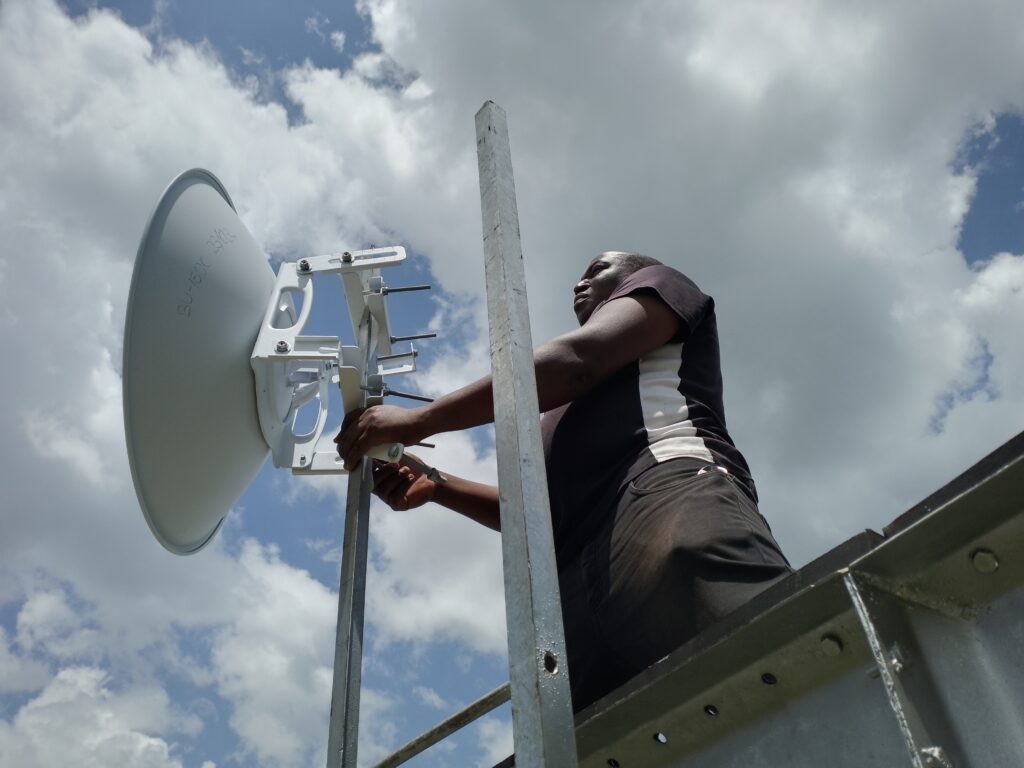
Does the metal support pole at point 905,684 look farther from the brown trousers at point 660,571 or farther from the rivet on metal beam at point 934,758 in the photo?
the brown trousers at point 660,571

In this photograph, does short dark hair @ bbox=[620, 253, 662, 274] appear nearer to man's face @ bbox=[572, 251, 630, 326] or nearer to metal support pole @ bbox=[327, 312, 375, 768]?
man's face @ bbox=[572, 251, 630, 326]

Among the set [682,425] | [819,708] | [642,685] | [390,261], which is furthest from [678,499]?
[390,261]

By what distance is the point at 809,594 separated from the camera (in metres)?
1.70

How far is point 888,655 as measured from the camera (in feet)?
5.09

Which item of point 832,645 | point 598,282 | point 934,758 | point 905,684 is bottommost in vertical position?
point 934,758

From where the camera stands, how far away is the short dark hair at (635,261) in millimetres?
3988

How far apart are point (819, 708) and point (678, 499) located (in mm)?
919

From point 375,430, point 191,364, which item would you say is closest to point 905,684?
point 375,430

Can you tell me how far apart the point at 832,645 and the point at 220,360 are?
216cm

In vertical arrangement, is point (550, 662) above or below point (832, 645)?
below

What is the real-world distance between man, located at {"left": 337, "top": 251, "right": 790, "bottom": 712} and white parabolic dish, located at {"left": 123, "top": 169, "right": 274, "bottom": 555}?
451 mm

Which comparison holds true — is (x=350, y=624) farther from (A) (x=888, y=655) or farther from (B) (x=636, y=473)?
(A) (x=888, y=655)

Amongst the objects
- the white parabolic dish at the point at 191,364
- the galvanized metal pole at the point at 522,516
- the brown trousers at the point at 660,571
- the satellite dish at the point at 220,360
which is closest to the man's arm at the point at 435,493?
the satellite dish at the point at 220,360

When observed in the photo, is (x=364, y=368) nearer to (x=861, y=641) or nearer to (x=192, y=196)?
(x=192, y=196)
